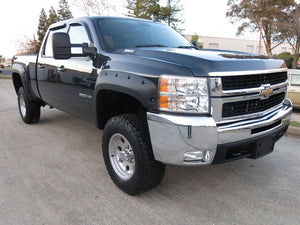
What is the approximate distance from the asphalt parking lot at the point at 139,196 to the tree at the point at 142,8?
24.8 meters

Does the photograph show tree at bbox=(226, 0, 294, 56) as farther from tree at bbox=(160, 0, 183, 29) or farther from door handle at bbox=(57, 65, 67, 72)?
door handle at bbox=(57, 65, 67, 72)

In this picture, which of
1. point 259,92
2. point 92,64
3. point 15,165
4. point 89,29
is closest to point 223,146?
point 259,92

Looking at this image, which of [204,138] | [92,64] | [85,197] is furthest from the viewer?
[92,64]

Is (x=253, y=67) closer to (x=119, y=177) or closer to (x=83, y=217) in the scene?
(x=119, y=177)

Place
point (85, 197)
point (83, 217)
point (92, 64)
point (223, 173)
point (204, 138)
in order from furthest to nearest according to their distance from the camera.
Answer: point (223, 173), point (92, 64), point (85, 197), point (83, 217), point (204, 138)

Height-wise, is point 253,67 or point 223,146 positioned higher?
point 253,67

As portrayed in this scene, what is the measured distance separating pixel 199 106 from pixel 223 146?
40 cm

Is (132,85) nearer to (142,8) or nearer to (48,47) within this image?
(48,47)

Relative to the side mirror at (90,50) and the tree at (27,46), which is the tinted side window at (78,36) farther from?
the tree at (27,46)

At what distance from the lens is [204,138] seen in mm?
2119

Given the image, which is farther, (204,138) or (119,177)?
(119,177)

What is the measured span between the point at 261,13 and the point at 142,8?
12283 mm

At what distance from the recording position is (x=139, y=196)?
272 centimetres

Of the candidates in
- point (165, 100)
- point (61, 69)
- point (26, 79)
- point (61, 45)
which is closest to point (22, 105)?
point (26, 79)
